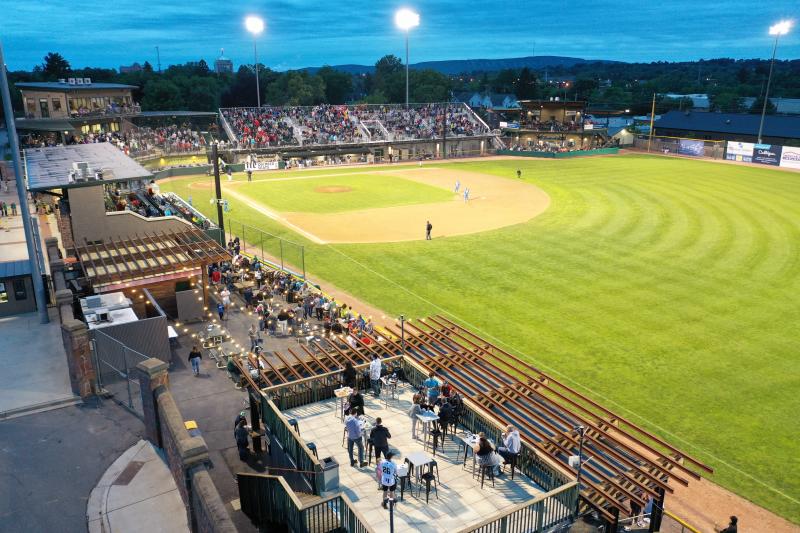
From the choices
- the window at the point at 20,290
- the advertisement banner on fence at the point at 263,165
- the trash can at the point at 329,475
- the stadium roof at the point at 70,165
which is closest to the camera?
the trash can at the point at 329,475

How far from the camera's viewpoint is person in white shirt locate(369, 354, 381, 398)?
16.1 meters

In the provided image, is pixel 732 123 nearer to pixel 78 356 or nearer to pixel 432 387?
pixel 432 387

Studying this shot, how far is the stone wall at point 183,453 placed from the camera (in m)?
9.08

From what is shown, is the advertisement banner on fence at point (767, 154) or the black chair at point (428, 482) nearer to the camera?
the black chair at point (428, 482)

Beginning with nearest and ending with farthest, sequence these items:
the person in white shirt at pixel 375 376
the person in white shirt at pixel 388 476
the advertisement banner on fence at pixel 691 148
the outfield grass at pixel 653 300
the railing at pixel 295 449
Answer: the person in white shirt at pixel 388 476
the railing at pixel 295 449
the person in white shirt at pixel 375 376
the outfield grass at pixel 653 300
the advertisement banner on fence at pixel 691 148

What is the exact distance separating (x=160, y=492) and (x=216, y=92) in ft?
378

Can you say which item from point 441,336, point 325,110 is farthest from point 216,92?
point 441,336

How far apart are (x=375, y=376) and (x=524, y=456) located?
4.67 metres

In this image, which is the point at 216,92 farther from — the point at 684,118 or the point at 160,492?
the point at 160,492

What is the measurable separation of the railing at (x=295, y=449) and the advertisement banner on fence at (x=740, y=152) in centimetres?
7580

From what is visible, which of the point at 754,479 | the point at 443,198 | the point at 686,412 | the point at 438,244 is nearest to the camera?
the point at 754,479

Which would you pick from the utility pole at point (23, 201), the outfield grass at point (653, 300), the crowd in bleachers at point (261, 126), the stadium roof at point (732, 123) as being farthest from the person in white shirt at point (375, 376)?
the stadium roof at point (732, 123)

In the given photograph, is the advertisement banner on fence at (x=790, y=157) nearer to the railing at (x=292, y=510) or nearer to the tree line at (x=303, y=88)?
the tree line at (x=303, y=88)

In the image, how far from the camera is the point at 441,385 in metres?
15.8
